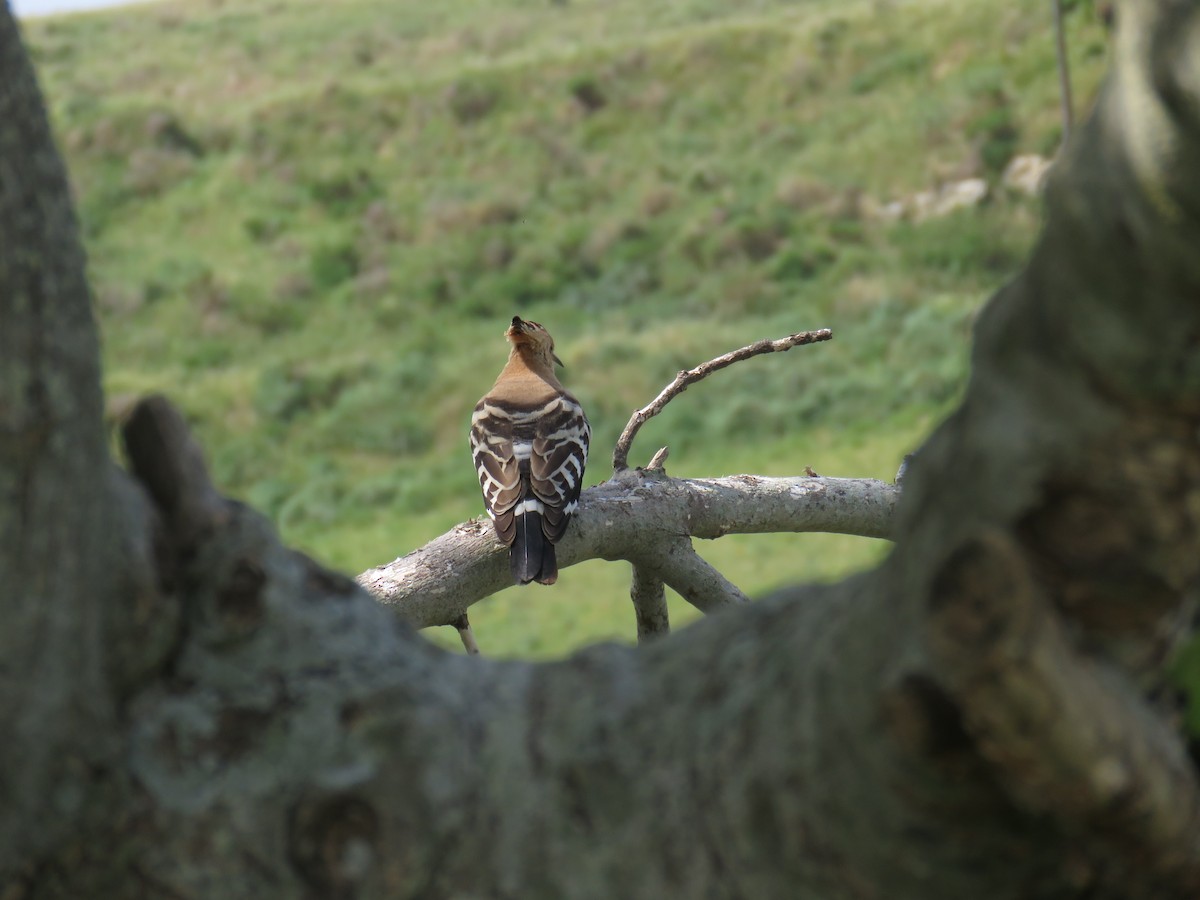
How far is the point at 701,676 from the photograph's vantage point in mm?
1451

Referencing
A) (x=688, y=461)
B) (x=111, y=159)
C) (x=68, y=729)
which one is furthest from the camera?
(x=111, y=159)

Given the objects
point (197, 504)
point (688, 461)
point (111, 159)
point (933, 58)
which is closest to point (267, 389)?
point (688, 461)

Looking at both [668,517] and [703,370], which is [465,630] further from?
[703,370]

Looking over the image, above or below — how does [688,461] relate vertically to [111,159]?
below

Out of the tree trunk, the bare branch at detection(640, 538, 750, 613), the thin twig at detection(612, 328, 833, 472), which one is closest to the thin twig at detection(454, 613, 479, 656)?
the bare branch at detection(640, 538, 750, 613)

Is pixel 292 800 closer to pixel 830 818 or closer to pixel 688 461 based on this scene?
pixel 830 818

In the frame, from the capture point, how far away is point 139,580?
59.5 inches

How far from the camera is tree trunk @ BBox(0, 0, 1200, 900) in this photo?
107 cm

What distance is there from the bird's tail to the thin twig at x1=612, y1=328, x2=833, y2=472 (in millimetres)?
502

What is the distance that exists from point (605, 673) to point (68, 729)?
60 cm

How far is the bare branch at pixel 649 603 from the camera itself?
173 inches

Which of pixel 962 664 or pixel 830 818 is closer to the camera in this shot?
pixel 962 664

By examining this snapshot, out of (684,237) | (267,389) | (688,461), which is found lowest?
(688,461)

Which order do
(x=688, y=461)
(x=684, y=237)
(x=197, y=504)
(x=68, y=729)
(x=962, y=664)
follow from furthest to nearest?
(x=684, y=237), (x=688, y=461), (x=197, y=504), (x=68, y=729), (x=962, y=664)
